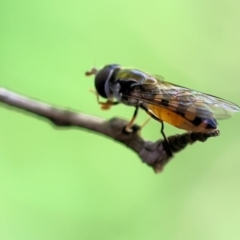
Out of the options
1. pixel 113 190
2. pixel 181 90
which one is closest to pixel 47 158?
pixel 113 190

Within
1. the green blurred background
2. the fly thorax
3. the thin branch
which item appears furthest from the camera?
the green blurred background

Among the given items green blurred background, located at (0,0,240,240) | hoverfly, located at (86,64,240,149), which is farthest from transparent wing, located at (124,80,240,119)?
green blurred background, located at (0,0,240,240)

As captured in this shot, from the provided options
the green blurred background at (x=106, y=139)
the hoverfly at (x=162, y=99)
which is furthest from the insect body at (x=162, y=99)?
the green blurred background at (x=106, y=139)

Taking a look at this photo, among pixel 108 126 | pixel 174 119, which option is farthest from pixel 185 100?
pixel 108 126

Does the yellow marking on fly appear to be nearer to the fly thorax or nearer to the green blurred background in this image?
the fly thorax

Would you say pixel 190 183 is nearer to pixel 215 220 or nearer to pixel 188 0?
pixel 215 220

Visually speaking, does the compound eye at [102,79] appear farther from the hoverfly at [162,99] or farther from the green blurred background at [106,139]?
the green blurred background at [106,139]
